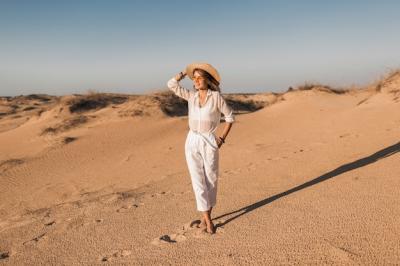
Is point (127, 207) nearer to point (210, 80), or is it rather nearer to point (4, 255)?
point (4, 255)

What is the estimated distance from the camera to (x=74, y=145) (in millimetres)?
11648

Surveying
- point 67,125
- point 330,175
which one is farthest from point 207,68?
point 67,125

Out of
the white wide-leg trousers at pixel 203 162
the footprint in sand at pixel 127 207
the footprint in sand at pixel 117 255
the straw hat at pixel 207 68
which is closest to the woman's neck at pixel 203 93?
the straw hat at pixel 207 68

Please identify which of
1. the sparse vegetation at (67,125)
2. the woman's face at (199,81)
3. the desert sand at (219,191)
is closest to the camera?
the desert sand at (219,191)

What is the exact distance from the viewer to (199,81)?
4.14 meters

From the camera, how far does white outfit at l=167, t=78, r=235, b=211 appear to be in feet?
13.4

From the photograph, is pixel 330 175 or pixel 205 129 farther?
pixel 330 175

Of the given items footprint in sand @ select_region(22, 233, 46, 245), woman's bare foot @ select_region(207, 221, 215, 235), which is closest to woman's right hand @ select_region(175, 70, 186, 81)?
woman's bare foot @ select_region(207, 221, 215, 235)

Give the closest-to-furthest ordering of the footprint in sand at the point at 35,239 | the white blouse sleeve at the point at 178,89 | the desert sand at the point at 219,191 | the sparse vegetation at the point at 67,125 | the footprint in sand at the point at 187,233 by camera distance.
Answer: the desert sand at the point at 219,191, the footprint in sand at the point at 187,233, the white blouse sleeve at the point at 178,89, the footprint in sand at the point at 35,239, the sparse vegetation at the point at 67,125

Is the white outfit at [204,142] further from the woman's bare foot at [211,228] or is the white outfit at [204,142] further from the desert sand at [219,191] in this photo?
the desert sand at [219,191]

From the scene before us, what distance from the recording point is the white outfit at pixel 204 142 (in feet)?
13.4

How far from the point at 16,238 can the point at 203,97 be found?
263 cm

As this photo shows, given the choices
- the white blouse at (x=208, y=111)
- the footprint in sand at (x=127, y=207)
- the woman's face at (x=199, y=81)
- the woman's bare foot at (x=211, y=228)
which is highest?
the woman's face at (x=199, y=81)

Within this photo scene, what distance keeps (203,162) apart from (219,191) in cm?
183
